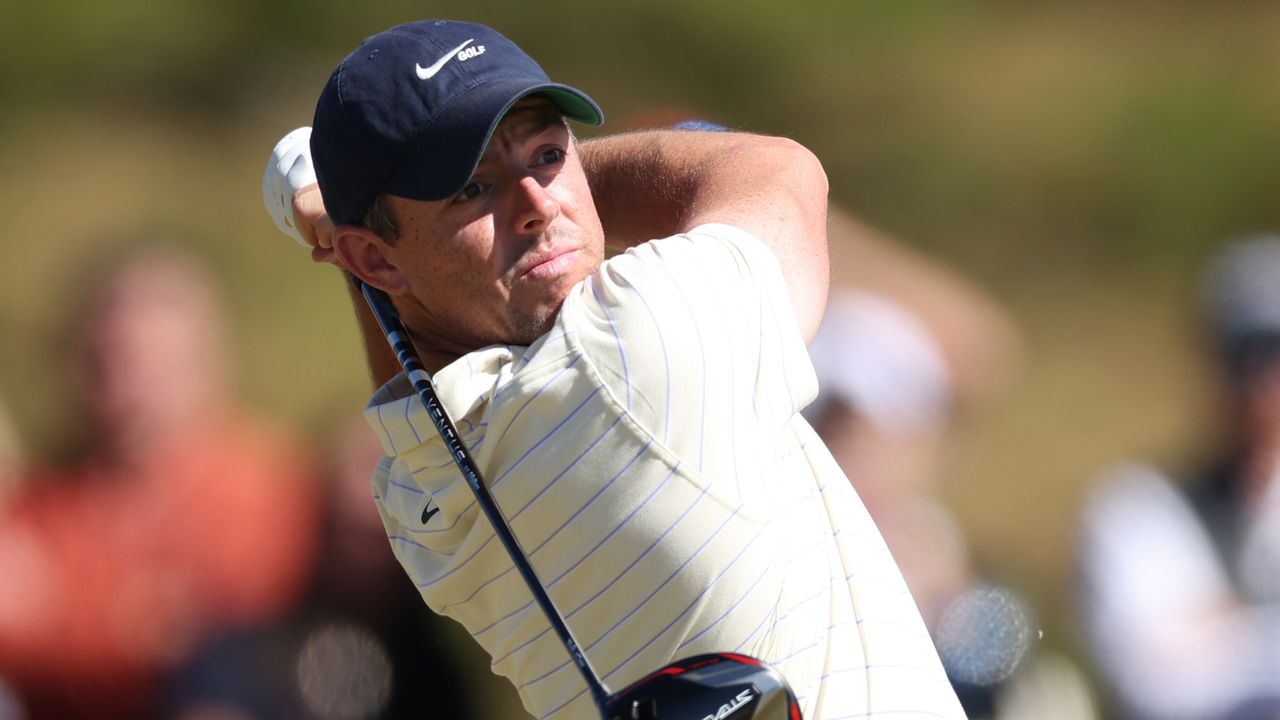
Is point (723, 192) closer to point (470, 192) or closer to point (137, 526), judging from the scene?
point (470, 192)

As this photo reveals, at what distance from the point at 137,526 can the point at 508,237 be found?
192cm

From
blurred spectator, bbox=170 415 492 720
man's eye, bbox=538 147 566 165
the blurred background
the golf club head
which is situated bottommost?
the blurred background

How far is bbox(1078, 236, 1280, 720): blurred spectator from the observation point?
338 centimetres

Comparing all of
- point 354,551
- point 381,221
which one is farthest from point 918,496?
point 381,221

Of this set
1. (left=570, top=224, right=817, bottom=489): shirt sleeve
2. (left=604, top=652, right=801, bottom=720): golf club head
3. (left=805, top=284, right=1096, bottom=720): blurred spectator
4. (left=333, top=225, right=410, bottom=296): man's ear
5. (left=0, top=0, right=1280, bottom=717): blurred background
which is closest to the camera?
(left=604, top=652, right=801, bottom=720): golf club head

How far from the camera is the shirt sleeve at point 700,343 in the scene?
156 cm

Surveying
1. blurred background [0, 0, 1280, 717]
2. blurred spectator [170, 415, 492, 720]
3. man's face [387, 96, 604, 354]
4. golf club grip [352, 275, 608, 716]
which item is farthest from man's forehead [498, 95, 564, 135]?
blurred background [0, 0, 1280, 717]

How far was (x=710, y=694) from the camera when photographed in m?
1.46

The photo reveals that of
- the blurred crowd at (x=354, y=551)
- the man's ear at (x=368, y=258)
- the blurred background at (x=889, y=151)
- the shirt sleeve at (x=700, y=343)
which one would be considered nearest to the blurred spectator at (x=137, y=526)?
the blurred crowd at (x=354, y=551)

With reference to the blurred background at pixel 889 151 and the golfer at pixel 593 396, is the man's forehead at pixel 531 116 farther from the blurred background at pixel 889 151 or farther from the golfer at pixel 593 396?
the blurred background at pixel 889 151

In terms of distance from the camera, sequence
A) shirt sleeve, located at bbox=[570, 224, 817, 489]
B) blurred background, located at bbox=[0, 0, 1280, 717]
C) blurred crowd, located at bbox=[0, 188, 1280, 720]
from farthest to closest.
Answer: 1. blurred background, located at bbox=[0, 0, 1280, 717]
2. blurred crowd, located at bbox=[0, 188, 1280, 720]
3. shirt sleeve, located at bbox=[570, 224, 817, 489]

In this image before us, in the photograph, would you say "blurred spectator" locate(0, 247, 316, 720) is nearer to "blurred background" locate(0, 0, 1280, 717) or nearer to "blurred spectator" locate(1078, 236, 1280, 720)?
"blurred background" locate(0, 0, 1280, 717)

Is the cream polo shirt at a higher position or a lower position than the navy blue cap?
lower

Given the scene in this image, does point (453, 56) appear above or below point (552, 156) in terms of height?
Result: above
